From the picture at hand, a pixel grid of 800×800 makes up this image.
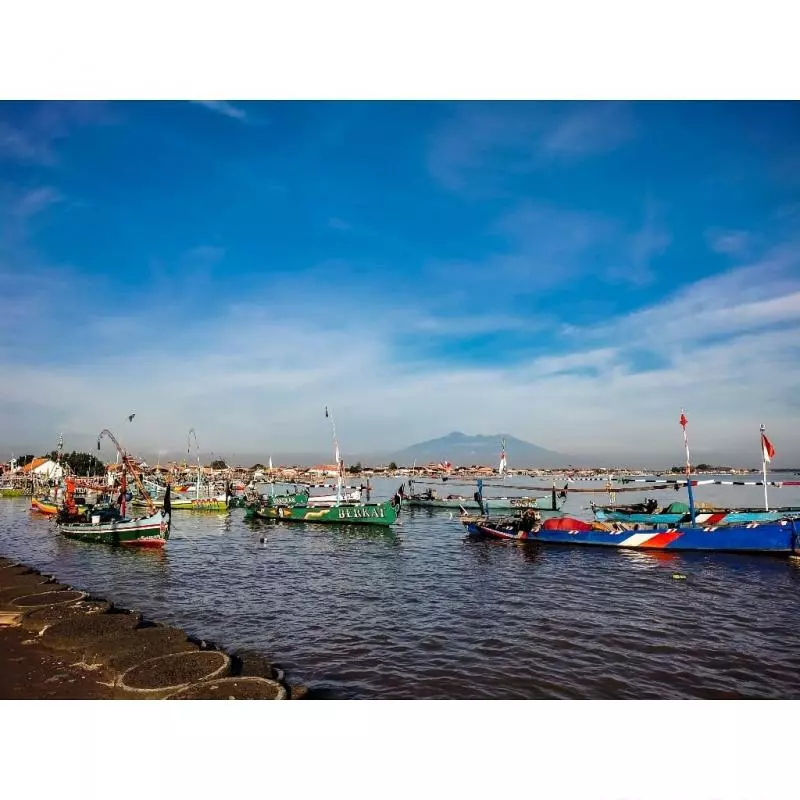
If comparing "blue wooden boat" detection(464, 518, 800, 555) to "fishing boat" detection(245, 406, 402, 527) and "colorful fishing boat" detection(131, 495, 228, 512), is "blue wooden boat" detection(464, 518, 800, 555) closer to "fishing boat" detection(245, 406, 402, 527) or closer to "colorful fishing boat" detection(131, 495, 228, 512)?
"fishing boat" detection(245, 406, 402, 527)

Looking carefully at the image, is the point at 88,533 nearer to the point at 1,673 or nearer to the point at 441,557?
the point at 441,557

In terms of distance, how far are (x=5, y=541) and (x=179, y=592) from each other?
21.9 metres

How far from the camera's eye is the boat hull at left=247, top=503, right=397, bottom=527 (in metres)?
36.2

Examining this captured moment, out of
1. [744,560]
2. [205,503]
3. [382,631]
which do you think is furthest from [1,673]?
[205,503]

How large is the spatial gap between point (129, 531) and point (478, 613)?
882 inches

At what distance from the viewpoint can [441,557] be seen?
25891mm

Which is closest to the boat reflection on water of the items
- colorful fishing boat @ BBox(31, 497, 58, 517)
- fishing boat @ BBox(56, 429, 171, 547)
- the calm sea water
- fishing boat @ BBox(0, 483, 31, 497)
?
the calm sea water

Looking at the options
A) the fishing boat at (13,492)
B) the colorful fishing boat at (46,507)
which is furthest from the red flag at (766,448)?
the fishing boat at (13,492)

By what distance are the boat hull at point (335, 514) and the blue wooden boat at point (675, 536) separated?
914cm

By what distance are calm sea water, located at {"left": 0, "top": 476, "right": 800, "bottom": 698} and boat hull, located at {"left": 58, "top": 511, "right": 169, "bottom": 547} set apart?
3.18 feet

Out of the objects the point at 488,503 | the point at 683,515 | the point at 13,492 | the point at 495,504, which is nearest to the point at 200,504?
the point at 488,503

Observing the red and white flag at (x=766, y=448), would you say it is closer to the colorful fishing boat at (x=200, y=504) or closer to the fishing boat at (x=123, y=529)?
the fishing boat at (x=123, y=529)

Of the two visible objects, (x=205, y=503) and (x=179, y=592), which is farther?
(x=205, y=503)
